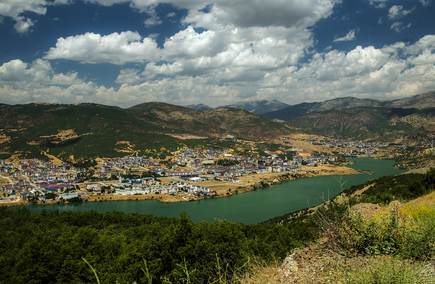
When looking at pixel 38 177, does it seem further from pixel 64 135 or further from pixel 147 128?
pixel 147 128

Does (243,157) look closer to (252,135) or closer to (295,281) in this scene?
(252,135)

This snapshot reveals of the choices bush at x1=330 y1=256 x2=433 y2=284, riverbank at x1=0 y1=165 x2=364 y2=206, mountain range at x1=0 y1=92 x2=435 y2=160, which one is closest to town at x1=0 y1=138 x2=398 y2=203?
riverbank at x1=0 y1=165 x2=364 y2=206

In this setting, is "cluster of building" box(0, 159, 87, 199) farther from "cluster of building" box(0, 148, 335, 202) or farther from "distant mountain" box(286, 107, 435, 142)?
"distant mountain" box(286, 107, 435, 142)

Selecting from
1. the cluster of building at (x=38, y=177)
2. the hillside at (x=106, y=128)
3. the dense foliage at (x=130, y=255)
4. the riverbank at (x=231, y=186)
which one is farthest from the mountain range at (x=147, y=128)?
the dense foliage at (x=130, y=255)

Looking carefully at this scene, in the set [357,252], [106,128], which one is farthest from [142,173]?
[357,252]

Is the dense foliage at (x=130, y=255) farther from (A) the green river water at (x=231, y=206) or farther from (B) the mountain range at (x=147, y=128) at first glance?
(B) the mountain range at (x=147, y=128)
